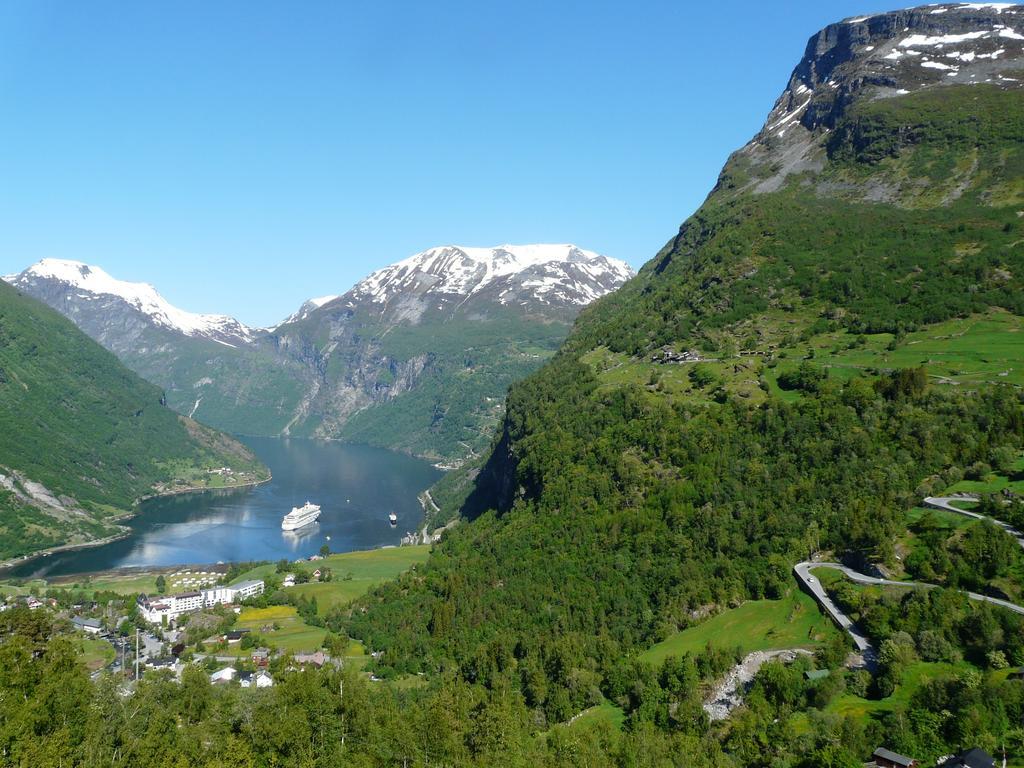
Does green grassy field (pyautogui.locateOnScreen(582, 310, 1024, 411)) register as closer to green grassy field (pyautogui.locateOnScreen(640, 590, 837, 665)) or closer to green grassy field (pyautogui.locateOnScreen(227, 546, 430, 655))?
green grassy field (pyautogui.locateOnScreen(640, 590, 837, 665))

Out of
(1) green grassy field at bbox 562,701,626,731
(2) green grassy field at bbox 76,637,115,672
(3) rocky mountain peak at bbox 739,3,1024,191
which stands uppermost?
(3) rocky mountain peak at bbox 739,3,1024,191

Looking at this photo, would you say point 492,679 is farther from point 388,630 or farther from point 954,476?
point 954,476

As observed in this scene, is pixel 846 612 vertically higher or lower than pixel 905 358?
lower

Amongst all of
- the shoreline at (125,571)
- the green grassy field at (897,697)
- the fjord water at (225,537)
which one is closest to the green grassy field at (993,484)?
the green grassy field at (897,697)

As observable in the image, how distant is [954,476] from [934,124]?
9669 cm

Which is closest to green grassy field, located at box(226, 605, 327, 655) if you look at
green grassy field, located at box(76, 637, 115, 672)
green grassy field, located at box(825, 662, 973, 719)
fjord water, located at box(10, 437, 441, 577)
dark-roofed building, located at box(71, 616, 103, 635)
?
green grassy field, located at box(76, 637, 115, 672)

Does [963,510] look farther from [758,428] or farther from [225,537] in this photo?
[225,537]

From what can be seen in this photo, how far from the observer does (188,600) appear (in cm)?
10256

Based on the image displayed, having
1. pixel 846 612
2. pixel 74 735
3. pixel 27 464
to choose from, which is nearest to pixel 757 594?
pixel 846 612

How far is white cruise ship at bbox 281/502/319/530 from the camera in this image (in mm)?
172262

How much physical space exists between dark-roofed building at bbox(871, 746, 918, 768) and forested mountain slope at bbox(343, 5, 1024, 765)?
219cm

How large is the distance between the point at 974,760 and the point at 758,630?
2198 cm

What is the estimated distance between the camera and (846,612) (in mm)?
56062

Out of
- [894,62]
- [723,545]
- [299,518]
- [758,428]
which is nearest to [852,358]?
[758,428]
